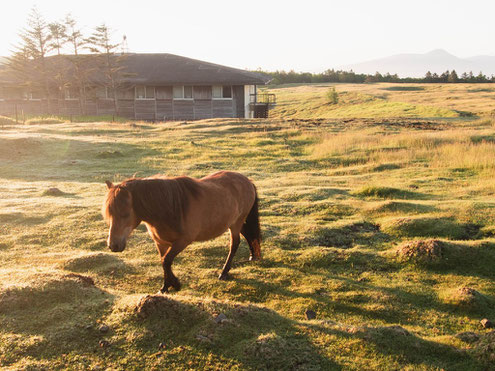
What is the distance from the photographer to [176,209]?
5.50 metres

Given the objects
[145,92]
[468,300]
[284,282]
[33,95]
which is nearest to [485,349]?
[468,300]

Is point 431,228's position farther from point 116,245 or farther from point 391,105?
point 391,105

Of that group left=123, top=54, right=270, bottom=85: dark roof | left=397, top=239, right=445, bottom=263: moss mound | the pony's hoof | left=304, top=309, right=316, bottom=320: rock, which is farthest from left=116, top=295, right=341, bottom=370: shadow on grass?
left=123, top=54, right=270, bottom=85: dark roof

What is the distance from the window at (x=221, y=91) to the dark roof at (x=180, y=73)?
1.36 metres

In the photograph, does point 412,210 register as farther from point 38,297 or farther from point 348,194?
point 38,297

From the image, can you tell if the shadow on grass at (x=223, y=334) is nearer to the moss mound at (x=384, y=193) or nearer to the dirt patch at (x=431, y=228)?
the dirt patch at (x=431, y=228)

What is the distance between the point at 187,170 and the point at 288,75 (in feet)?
275

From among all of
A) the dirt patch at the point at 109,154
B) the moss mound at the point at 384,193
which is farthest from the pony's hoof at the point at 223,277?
the dirt patch at the point at 109,154

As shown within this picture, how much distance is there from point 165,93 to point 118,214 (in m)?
39.2

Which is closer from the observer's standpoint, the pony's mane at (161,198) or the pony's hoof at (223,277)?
the pony's mane at (161,198)

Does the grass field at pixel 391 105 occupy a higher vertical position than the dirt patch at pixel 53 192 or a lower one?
higher

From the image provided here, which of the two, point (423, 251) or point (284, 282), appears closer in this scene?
point (284, 282)

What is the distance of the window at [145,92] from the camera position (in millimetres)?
42344

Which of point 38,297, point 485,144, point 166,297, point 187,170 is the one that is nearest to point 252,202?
point 166,297
